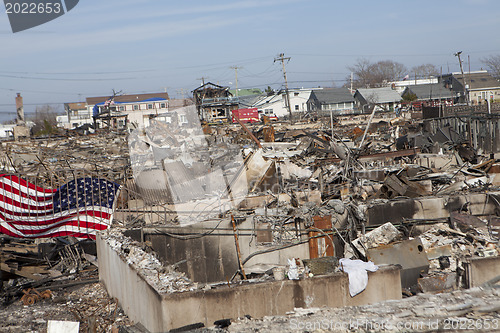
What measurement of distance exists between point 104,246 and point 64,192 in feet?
6.48

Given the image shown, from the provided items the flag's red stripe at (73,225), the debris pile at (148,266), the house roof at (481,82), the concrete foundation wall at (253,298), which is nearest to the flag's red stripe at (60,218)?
the flag's red stripe at (73,225)

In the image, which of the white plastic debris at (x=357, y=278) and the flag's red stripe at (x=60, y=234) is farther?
the flag's red stripe at (x=60, y=234)

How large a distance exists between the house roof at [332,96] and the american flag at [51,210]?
47.8 metres

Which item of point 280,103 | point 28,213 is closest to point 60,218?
point 28,213

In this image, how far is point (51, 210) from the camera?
11312mm

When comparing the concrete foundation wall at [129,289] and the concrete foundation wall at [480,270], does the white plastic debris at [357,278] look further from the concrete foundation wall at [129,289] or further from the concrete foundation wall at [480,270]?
the concrete foundation wall at [129,289]

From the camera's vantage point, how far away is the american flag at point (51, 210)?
1094 cm

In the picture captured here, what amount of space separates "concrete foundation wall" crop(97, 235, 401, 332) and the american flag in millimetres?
3825

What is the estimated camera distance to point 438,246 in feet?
35.0

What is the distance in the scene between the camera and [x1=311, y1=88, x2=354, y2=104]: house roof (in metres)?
57.9

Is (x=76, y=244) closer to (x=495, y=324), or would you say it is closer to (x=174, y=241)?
(x=174, y=241)

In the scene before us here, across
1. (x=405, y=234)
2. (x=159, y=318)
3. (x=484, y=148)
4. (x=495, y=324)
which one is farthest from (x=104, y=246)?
(x=484, y=148)

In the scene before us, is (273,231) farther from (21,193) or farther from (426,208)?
(21,193)

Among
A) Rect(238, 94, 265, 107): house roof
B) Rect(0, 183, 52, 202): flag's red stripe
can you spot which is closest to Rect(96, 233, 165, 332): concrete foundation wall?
Rect(0, 183, 52, 202): flag's red stripe
